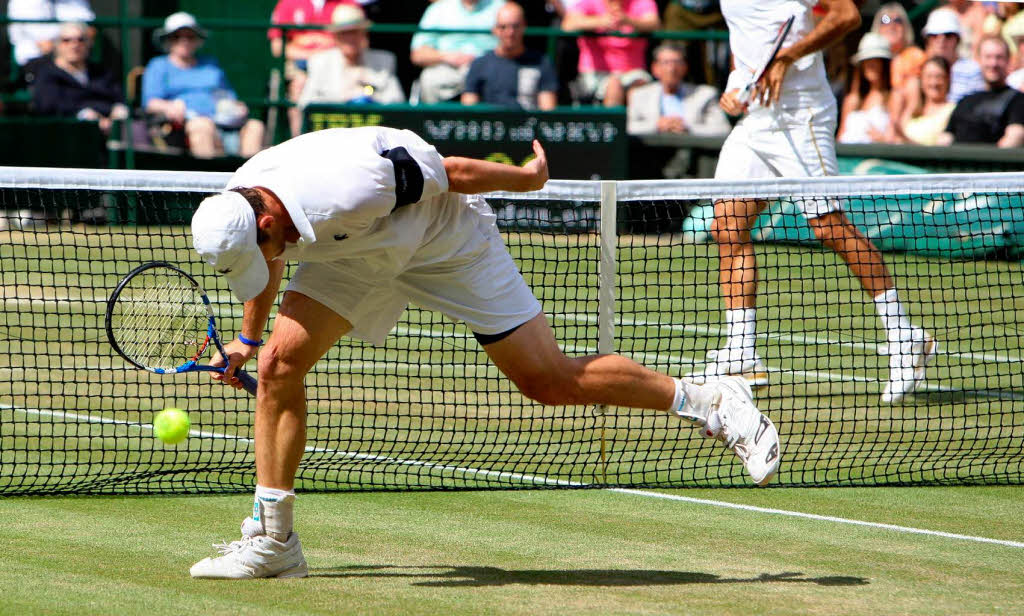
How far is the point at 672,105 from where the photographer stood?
16.3 m

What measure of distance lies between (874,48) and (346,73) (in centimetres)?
540

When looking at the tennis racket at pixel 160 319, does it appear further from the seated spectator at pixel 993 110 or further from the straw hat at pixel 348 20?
the straw hat at pixel 348 20

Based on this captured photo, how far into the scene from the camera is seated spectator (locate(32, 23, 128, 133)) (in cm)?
1614

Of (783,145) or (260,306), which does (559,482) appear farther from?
(783,145)

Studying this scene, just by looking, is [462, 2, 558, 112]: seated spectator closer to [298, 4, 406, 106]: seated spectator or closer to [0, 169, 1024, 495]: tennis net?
[298, 4, 406, 106]: seated spectator

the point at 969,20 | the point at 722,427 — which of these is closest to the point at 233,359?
the point at 722,427

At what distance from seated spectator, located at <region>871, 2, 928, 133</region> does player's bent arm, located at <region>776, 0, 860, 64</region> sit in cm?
686

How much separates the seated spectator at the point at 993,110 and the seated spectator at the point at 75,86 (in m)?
8.47

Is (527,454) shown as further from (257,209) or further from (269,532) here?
(257,209)

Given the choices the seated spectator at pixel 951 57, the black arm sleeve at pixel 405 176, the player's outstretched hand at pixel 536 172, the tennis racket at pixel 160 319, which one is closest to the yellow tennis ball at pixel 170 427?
the tennis racket at pixel 160 319

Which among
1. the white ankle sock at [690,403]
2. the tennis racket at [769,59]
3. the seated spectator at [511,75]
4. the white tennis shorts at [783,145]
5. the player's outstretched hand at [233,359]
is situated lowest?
the white ankle sock at [690,403]

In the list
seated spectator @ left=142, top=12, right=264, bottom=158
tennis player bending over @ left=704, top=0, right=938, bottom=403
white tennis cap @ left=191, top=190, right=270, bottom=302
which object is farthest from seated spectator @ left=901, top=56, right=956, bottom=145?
white tennis cap @ left=191, top=190, right=270, bottom=302

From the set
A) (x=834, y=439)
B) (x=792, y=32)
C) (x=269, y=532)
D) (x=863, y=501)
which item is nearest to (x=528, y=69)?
(x=792, y=32)

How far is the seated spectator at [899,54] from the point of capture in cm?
1501
